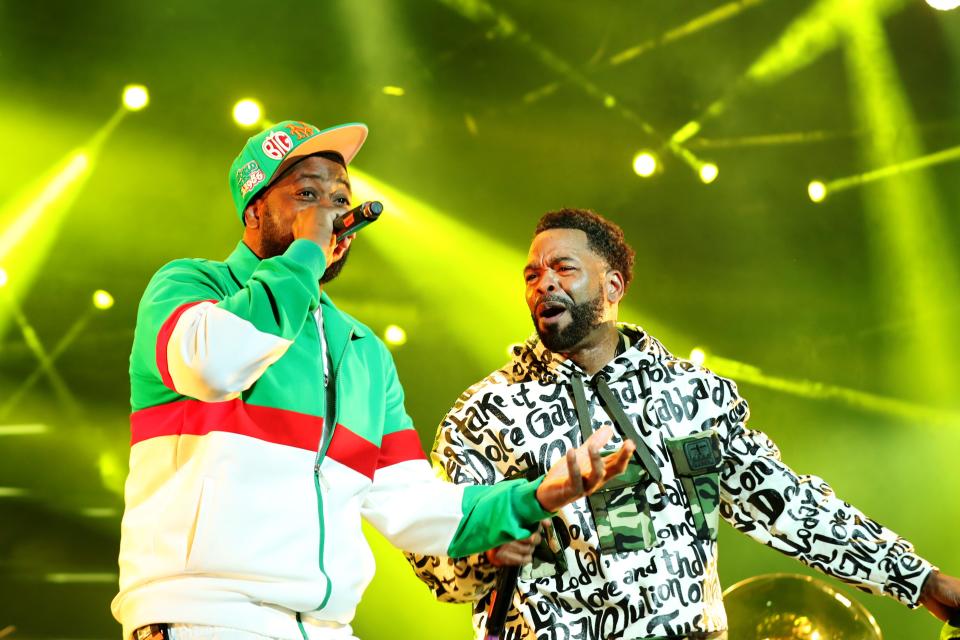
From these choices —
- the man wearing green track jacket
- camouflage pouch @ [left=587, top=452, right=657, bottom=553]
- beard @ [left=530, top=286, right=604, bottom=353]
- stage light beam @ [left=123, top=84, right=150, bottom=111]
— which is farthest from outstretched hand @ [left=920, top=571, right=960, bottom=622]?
stage light beam @ [left=123, top=84, right=150, bottom=111]

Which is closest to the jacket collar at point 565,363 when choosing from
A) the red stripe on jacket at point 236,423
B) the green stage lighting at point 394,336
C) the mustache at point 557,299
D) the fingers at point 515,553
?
the mustache at point 557,299

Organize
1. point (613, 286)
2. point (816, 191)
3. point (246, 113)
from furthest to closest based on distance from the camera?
point (816, 191) < point (246, 113) < point (613, 286)

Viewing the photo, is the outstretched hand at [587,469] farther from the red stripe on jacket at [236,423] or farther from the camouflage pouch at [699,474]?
the camouflage pouch at [699,474]

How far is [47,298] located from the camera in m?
4.64

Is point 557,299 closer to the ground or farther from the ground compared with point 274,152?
farther from the ground

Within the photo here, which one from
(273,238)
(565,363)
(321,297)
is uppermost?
(565,363)

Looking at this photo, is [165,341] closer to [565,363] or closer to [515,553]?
[515,553]

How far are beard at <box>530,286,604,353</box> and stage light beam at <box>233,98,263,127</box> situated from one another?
213cm

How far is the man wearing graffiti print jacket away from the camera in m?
3.05

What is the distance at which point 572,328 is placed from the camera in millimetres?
3418

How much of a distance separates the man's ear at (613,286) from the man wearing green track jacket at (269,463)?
115 cm

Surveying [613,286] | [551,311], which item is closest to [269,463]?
[551,311]

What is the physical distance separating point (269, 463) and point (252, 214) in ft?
2.40

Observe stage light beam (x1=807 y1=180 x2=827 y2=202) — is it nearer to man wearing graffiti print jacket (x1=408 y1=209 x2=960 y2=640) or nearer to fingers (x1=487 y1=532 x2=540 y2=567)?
man wearing graffiti print jacket (x1=408 y1=209 x2=960 y2=640)
